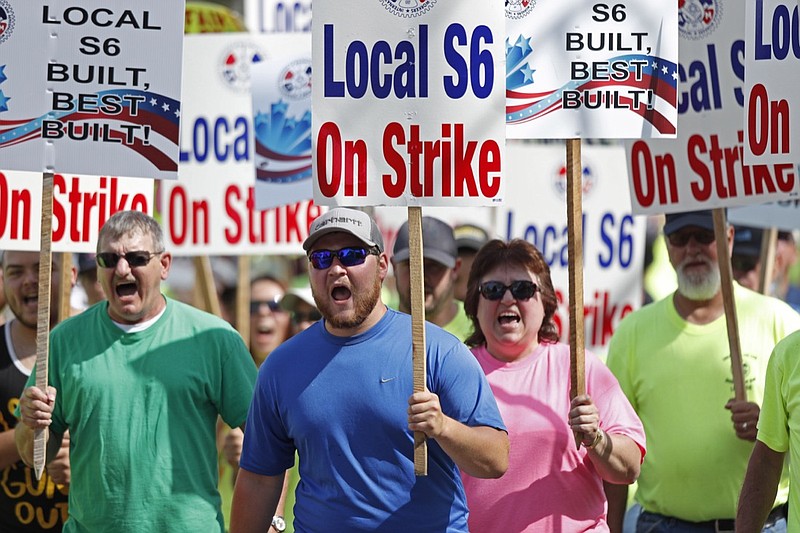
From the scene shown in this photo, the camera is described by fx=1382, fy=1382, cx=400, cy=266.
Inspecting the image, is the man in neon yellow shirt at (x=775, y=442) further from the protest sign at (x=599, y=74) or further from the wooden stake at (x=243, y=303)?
the wooden stake at (x=243, y=303)

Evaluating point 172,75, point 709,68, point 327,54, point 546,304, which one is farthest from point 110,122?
point 709,68

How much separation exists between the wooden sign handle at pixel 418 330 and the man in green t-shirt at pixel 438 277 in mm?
1917

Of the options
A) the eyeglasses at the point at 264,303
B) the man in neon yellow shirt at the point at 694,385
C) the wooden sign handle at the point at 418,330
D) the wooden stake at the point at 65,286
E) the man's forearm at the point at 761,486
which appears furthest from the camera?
the eyeglasses at the point at 264,303

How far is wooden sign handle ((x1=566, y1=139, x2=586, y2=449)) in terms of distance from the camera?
15.9 feet

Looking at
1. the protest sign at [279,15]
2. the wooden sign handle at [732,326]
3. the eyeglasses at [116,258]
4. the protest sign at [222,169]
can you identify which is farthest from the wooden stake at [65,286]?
the protest sign at [279,15]

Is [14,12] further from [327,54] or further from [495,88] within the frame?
[495,88]

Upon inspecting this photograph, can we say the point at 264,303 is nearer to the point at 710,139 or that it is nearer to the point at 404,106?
the point at 710,139

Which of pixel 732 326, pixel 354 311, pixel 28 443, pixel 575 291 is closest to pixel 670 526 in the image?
pixel 732 326

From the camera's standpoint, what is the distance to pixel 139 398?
5383mm

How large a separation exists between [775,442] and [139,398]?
94.3 inches

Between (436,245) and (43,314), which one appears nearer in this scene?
(43,314)

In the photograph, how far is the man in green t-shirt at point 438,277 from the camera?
260 inches

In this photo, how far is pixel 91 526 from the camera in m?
5.34

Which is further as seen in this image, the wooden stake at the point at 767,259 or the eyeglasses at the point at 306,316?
the eyeglasses at the point at 306,316
